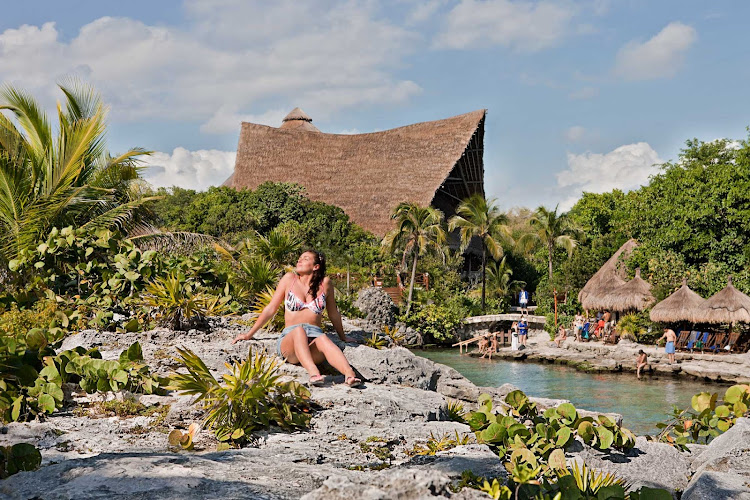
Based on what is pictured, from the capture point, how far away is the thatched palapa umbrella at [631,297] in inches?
999

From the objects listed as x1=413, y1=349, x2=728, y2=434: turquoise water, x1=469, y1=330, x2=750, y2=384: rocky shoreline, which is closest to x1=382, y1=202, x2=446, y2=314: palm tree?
x1=469, y1=330, x2=750, y2=384: rocky shoreline

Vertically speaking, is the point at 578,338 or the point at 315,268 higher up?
the point at 315,268

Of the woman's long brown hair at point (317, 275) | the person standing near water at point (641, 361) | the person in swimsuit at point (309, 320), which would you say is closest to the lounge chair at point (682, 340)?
the person standing near water at point (641, 361)

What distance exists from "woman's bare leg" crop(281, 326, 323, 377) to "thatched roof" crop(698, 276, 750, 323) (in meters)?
19.8

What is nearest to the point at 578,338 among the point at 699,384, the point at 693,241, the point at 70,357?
the point at 693,241

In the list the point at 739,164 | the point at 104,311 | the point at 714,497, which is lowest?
the point at 714,497

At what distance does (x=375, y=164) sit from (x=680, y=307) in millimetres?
25196

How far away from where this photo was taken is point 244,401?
4152 millimetres

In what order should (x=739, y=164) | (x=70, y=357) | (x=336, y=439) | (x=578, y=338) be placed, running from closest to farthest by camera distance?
(x=336, y=439)
(x=70, y=357)
(x=739, y=164)
(x=578, y=338)

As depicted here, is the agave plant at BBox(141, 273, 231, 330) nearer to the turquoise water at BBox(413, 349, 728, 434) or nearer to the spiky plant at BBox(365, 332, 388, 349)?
the spiky plant at BBox(365, 332, 388, 349)

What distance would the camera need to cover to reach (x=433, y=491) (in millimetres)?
2412

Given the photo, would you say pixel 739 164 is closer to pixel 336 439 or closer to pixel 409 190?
→ pixel 409 190

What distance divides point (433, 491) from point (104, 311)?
5.71 m

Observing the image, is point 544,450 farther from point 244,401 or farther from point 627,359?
point 627,359
